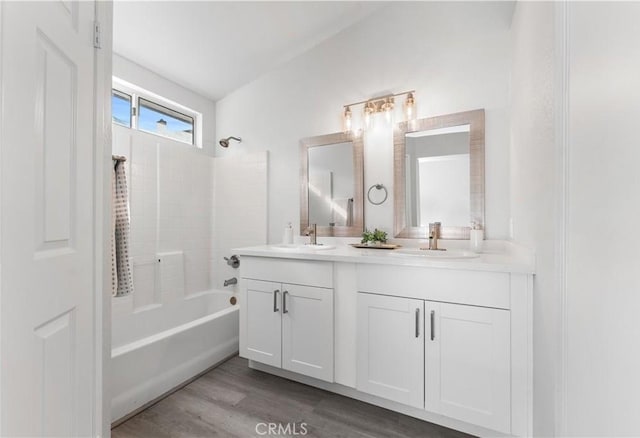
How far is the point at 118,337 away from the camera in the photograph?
7.52 ft

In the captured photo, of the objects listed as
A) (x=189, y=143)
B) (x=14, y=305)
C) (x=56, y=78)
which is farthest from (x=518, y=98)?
(x=189, y=143)

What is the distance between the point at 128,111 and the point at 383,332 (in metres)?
2.72

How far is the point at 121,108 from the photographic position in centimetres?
245

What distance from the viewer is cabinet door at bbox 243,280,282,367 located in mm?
1936

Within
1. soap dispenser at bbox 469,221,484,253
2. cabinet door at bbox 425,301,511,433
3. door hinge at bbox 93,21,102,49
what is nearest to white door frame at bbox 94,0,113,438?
door hinge at bbox 93,21,102,49

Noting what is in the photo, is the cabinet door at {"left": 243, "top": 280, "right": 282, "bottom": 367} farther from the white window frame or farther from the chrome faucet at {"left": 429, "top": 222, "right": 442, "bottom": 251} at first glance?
the white window frame

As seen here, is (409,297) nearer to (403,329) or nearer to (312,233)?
(403,329)

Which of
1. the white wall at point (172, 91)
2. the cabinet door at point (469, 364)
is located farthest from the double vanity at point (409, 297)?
the white wall at point (172, 91)

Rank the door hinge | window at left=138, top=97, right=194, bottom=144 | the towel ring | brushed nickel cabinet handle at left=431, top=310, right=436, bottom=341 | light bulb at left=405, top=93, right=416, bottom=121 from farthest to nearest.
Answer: window at left=138, top=97, right=194, bottom=144
the towel ring
light bulb at left=405, top=93, right=416, bottom=121
brushed nickel cabinet handle at left=431, top=310, right=436, bottom=341
the door hinge

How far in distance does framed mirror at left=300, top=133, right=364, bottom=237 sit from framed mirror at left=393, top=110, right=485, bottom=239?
33 cm

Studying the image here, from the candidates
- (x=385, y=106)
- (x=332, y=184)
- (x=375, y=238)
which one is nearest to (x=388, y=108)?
(x=385, y=106)

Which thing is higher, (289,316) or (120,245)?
(120,245)

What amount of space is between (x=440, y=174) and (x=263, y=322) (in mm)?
1646

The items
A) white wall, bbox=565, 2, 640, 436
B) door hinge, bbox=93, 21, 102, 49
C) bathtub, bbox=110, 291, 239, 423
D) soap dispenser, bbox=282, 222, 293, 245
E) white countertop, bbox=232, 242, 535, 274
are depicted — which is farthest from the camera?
soap dispenser, bbox=282, 222, 293, 245
